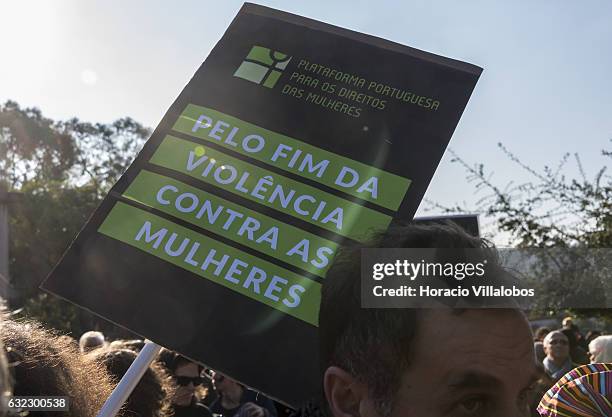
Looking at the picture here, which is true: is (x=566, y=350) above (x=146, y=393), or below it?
above

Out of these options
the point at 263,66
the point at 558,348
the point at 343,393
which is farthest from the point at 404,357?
the point at 558,348

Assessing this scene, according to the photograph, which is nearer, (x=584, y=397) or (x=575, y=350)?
(x=584, y=397)

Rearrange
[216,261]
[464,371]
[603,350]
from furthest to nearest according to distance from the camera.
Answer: [603,350] < [216,261] < [464,371]

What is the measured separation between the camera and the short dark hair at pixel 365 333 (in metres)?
1.34

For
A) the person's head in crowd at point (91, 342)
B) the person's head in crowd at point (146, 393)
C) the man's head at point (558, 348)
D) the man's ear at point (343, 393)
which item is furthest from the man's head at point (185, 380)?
the man's head at point (558, 348)

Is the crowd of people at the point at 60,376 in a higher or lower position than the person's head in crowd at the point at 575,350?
lower

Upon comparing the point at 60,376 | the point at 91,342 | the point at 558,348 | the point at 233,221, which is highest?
the point at 558,348

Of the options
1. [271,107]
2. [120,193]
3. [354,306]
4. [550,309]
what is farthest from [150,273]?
[550,309]

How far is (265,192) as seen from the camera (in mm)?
2041

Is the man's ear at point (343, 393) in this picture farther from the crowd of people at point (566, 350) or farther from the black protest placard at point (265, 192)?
the crowd of people at point (566, 350)

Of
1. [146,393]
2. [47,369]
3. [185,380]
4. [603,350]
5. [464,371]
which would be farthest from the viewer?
[603,350]

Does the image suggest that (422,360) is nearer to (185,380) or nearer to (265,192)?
(265,192)

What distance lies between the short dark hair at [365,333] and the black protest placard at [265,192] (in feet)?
1.15

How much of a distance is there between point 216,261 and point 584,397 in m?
1.15
